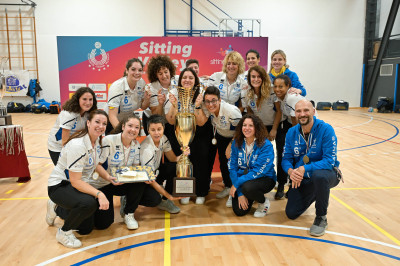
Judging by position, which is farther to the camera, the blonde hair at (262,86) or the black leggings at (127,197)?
the blonde hair at (262,86)

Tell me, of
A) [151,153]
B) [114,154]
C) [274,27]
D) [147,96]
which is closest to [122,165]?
[114,154]

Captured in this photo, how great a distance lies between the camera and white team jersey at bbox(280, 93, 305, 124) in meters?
3.61

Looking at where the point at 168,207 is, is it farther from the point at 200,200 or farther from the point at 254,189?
the point at 254,189

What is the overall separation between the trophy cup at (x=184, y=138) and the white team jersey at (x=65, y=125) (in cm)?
96

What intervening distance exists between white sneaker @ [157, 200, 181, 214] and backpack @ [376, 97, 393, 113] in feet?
41.6

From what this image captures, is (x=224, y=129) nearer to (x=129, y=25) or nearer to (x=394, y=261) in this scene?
(x=394, y=261)

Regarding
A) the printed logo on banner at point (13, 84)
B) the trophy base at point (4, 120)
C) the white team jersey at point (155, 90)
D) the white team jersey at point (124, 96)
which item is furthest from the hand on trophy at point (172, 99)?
the printed logo on banner at point (13, 84)

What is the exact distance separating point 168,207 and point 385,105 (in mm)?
12841

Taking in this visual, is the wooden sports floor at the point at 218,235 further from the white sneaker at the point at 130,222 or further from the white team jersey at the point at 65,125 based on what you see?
the white team jersey at the point at 65,125

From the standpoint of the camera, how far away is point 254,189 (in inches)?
131

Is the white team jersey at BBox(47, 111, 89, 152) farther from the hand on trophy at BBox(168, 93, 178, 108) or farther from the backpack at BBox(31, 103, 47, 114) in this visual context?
the backpack at BBox(31, 103, 47, 114)

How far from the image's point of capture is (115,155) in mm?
3176

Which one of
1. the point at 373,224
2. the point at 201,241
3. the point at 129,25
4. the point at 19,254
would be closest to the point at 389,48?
the point at 129,25

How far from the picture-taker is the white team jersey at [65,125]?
3.34m
